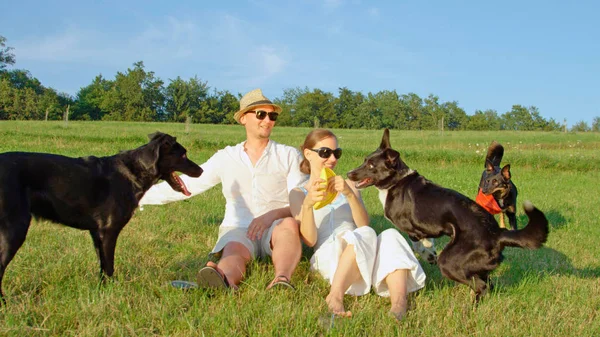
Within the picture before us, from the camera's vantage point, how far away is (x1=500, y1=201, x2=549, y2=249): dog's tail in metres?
3.52

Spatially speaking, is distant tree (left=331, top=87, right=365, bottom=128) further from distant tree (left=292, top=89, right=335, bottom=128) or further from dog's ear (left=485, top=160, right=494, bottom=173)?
dog's ear (left=485, top=160, right=494, bottom=173)

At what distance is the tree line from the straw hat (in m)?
57.3

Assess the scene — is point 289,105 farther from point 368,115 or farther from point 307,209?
point 307,209

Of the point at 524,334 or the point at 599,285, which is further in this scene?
the point at 599,285

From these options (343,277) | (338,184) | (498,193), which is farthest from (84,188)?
(498,193)

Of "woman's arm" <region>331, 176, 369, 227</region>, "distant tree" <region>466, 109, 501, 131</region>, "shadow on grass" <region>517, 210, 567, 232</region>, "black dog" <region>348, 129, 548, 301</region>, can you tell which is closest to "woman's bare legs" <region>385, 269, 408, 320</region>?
"black dog" <region>348, 129, 548, 301</region>

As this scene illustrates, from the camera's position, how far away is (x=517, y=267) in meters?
5.00

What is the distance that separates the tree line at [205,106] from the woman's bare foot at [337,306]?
194 ft

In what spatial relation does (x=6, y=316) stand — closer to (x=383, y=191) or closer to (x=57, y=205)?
(x=57, y=205)

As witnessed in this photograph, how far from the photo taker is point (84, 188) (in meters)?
3.69

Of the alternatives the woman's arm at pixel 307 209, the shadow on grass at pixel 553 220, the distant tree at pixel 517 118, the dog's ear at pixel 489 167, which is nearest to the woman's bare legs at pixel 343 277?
the woman's arm at pixel 307 209

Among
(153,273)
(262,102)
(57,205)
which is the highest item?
(262,102)

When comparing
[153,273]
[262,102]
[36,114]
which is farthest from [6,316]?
[36,114]

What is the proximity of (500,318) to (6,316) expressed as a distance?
3.57 metres
